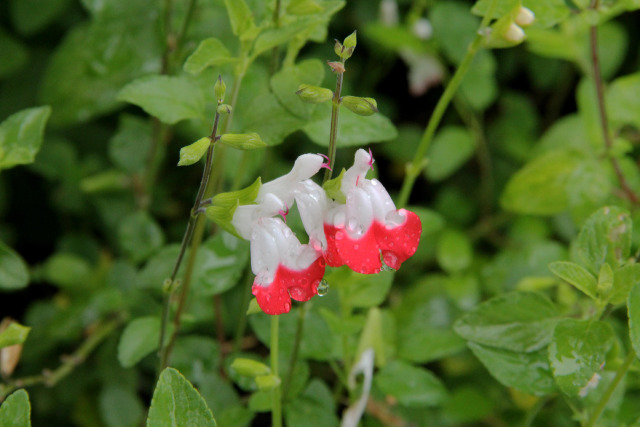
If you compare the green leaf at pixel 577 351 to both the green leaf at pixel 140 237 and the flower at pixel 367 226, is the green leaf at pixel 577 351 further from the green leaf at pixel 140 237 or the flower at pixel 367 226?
the green leaf at pixel 140 237

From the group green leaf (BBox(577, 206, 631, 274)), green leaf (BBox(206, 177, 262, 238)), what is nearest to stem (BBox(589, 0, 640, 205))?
green leaf (BBox(577, 206, 631, 274))

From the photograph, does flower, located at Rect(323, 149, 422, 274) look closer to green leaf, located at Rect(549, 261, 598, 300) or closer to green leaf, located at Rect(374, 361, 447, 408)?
green leaf, located at Rect(549, 261, 598, 300)

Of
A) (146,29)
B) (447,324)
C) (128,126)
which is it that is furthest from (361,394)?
(146,29)

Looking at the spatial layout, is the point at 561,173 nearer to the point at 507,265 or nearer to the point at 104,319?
the point at 507,265

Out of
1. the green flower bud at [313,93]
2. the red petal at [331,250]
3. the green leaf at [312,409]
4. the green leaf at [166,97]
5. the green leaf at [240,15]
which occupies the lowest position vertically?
the green leaf at [312,409]

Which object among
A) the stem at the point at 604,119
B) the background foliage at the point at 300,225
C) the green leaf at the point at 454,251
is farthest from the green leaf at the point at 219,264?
the stem at the point at 604,119

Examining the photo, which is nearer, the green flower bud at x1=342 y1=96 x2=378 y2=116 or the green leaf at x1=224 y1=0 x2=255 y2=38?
the green flower bud at x1=342 y1=96 x2=378 y2=116

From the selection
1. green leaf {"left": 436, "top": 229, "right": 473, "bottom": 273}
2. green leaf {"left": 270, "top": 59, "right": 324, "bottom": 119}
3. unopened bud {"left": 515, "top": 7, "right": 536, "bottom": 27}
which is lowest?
green leaf {"left": 436, "top": 229, "right": 473, "bottom": 273}
